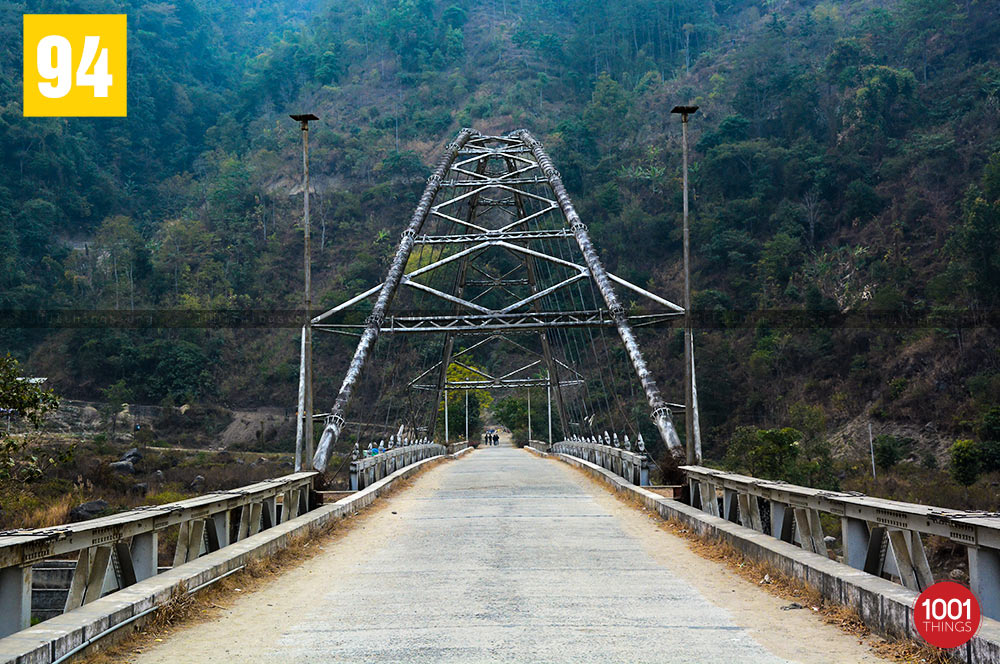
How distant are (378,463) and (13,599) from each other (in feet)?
57.0

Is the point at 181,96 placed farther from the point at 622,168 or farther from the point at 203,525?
the point at 203,525

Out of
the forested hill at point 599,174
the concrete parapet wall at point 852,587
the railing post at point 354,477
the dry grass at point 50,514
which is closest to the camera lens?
the concrete parapet wall at point 852,587

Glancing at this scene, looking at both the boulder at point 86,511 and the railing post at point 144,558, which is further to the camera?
the boulder at point 86,511

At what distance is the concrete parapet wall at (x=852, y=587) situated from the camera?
5566mm

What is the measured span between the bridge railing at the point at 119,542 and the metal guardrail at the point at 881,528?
589 cm

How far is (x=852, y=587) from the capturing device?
7.50m

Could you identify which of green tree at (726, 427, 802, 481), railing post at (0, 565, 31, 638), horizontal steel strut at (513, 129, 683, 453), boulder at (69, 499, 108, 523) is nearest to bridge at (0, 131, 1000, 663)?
railing post at (0, 565, 31, 638)

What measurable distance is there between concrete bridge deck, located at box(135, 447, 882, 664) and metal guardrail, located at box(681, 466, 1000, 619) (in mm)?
751

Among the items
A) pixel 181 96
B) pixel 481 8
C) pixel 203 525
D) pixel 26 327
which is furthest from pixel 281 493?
pixel 481 8

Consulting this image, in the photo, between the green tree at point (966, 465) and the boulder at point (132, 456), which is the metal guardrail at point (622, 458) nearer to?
the green tree at point (966, 465)

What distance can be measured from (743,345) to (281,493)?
2605 inches

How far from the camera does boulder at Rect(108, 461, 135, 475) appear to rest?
53559 mm

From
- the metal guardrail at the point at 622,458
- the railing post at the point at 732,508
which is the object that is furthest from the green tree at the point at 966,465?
the railing post at the point at 732,508

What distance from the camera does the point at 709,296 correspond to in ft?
254
